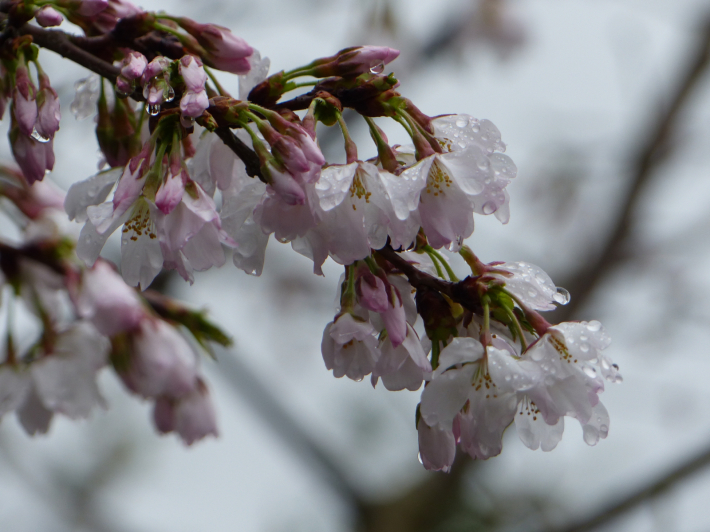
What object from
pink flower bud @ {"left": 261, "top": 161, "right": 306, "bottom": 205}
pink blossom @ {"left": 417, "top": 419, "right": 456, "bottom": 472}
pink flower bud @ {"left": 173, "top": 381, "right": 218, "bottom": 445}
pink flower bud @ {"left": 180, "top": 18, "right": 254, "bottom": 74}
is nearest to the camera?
pink flower bud @ {"left": 261, "top": 161, "right": 306, "bottom": 205}

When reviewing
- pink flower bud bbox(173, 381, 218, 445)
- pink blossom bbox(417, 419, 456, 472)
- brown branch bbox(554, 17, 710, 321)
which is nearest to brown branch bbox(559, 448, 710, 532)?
brown branch bbox(554, 17, 710, 321)

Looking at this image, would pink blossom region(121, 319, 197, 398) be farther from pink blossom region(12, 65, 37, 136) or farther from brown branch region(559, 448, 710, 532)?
brown branch region(559, 448, 710, 532)

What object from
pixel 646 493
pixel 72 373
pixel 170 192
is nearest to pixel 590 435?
pixel 170 192

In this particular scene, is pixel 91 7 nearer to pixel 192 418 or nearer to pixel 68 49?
pixel 68 49

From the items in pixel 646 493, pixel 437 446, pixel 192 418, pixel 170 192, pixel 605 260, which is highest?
pixel 170 192


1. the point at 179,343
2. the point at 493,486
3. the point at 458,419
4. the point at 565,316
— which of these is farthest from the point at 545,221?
the point at 458,419

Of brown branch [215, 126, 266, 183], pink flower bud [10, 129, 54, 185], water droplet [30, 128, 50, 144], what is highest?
brown branch [215, 126, 266, 183]

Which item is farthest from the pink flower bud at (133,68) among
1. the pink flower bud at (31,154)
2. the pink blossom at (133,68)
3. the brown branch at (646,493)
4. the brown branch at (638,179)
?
the brown branch at (638,179)
